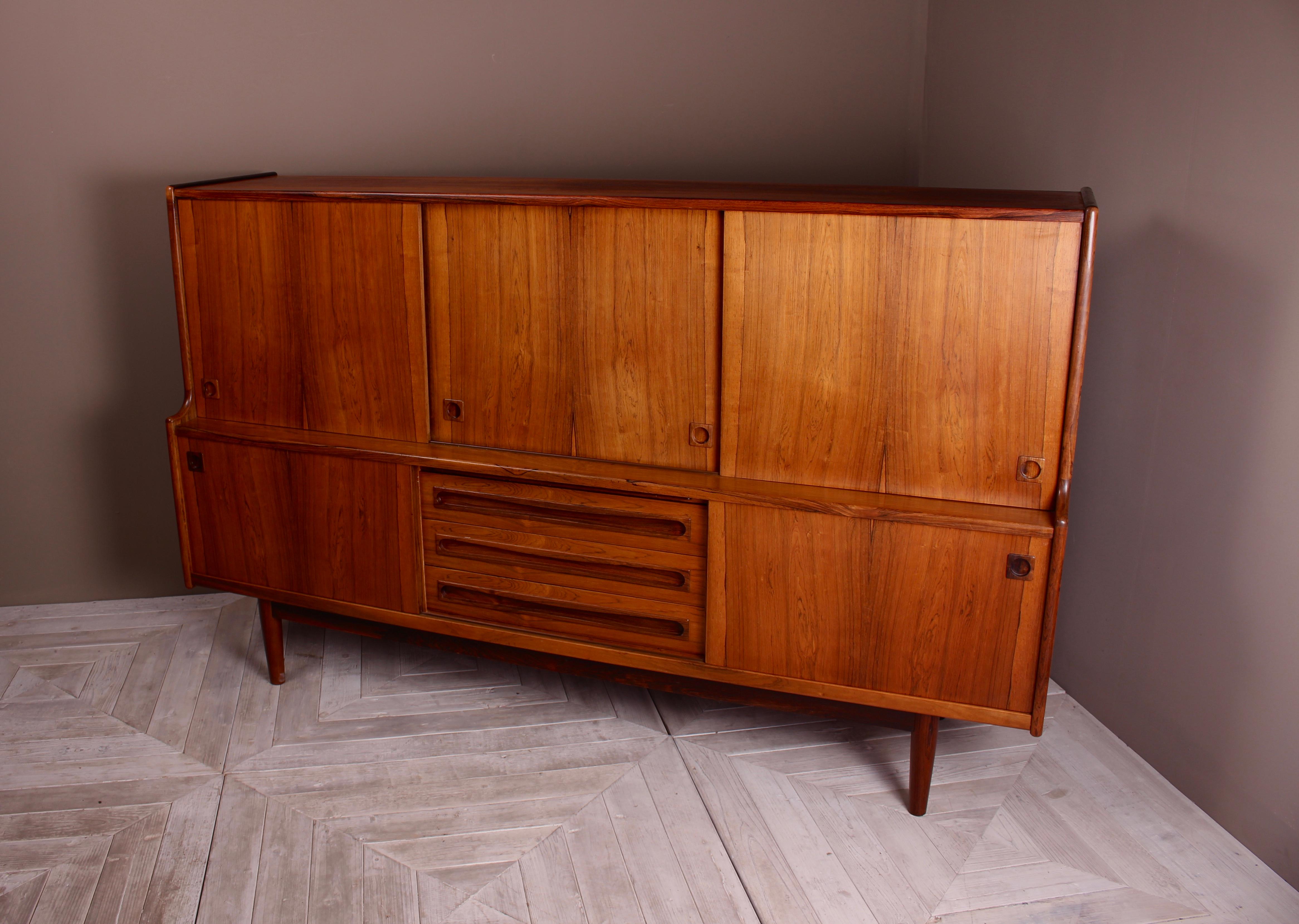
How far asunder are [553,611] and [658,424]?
52 cm

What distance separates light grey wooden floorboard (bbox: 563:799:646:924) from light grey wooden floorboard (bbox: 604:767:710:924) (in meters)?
0.01

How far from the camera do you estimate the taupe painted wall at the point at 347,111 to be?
2.84 m

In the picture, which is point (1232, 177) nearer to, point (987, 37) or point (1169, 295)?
point (1169, 295)

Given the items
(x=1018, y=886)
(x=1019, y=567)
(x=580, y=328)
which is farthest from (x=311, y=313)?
(x=1018, y=886)

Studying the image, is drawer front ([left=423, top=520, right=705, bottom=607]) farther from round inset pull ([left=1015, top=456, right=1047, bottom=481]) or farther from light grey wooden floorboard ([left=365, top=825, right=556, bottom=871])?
round inset pull ([left=1015, top=456, right=1047, bottom=481])

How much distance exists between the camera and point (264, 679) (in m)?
2.74

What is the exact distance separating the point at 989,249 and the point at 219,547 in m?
1.95

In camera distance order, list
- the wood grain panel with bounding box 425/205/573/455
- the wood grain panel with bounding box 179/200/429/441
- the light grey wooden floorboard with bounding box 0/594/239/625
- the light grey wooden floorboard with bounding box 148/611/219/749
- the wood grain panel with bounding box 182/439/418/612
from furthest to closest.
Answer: the light grey wooden floorboard with bounding box 0/594/239/625
the light grey wooden floorboard with bounding box 148/611/219/749
the wood grain panel with bounding box 182/439/418/612
the wood grain panel with bounding box 179/200/429/441
the wood grain panel with bounding box 425/205/573/455

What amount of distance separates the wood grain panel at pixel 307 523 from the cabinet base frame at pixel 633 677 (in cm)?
13

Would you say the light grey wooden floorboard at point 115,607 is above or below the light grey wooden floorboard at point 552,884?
above

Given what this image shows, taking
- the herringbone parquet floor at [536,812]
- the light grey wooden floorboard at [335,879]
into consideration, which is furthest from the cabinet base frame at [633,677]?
the light grey wooden floorboard at [335,879]

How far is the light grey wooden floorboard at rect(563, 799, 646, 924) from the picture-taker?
1.93 metres

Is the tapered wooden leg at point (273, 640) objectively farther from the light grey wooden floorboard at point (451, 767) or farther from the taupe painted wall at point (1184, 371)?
the taupe painted wall at point (1184, 371)

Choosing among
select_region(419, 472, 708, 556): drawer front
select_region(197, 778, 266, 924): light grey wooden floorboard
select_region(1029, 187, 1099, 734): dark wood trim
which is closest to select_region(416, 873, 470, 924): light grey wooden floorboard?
select_region(197, 778, 266, 924): light grey wooden floorboard
